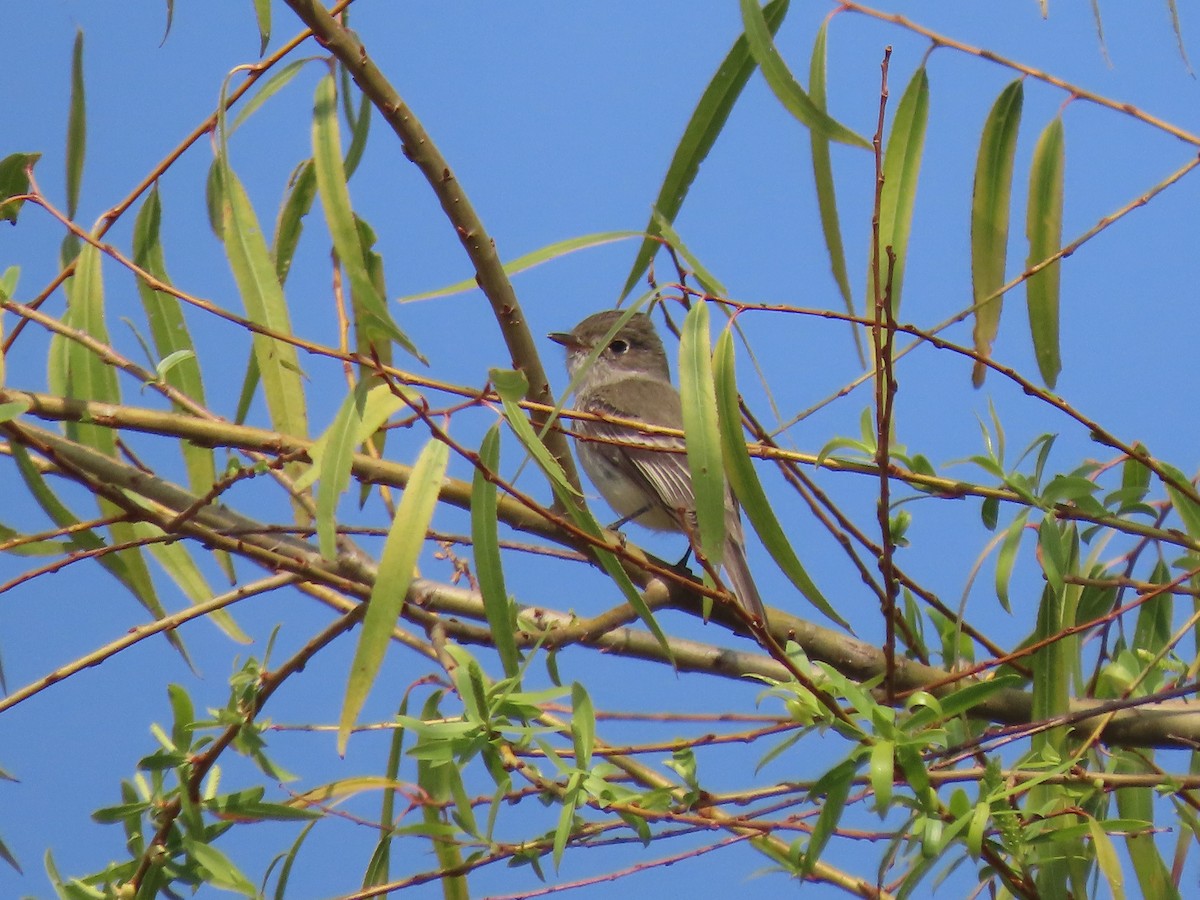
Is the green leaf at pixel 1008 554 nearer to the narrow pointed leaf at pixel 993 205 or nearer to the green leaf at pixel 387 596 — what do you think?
the narrow pointed leaf at pixel 993 205

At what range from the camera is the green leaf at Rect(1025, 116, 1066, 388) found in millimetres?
1615

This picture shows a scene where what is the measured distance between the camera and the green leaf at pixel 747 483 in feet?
4.25

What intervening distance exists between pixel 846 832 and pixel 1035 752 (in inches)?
8.9

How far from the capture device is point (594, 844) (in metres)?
1.33

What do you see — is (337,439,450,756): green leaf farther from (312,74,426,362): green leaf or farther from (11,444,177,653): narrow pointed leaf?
(11,444,177,653): narrow pointed leaf

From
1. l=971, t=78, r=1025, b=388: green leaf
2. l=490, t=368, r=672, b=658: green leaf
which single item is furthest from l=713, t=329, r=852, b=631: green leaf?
l=971, t=78, r=1025, b=388: green leaf

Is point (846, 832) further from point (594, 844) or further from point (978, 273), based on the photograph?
point (978, 273)

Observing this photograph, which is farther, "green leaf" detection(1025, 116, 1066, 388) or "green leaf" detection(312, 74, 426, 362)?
"green leaf" detection(1025, 116, 1066, 388)

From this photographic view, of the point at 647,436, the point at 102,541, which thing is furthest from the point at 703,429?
the point at 647,436

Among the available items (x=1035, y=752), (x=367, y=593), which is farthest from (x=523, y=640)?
(x=1035, y=752)

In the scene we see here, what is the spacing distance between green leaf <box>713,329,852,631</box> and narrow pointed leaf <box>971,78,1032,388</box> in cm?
43

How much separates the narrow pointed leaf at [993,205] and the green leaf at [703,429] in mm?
488

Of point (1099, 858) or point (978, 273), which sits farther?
point (978, 273)

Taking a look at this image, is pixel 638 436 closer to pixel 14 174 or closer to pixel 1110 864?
pixel 14 174
